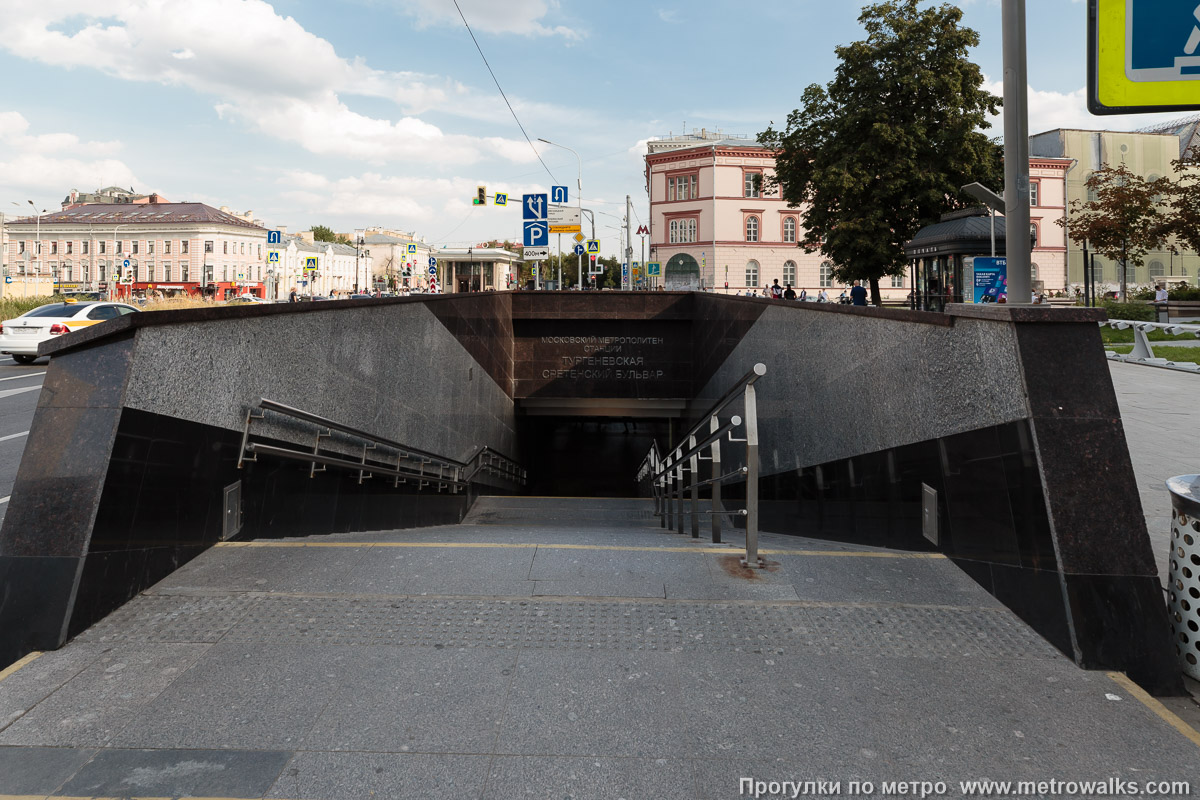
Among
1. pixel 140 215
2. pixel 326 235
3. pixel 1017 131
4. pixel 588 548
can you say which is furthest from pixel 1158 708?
pixel 326 235

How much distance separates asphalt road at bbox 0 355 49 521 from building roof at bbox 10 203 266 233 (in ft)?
221

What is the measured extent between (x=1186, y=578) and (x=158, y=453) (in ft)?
15.8

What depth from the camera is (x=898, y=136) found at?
30.2 metres

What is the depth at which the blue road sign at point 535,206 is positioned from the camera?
27797mm

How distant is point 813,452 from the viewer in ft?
28.1

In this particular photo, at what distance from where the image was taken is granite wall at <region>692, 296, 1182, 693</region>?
3.55 metres

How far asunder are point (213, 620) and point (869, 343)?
4.97 metres

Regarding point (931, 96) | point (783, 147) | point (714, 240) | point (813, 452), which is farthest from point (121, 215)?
point (813, 452)

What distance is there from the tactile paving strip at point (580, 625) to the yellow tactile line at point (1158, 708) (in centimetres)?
26

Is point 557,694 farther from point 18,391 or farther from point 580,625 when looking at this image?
point 18,391

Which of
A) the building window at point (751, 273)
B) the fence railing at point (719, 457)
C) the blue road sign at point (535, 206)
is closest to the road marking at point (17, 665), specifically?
the fence railing at point (719, 457)

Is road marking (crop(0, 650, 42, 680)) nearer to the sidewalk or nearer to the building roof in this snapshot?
the sidewalk

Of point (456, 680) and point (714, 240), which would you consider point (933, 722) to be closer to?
point (456, 680)

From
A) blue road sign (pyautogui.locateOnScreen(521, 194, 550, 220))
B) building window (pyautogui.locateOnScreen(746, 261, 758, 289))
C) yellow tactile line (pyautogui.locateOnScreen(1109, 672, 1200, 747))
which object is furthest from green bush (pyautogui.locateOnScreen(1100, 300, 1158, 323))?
building window (pyautogui.locateOnScreen(746, 261, 758, 289))
